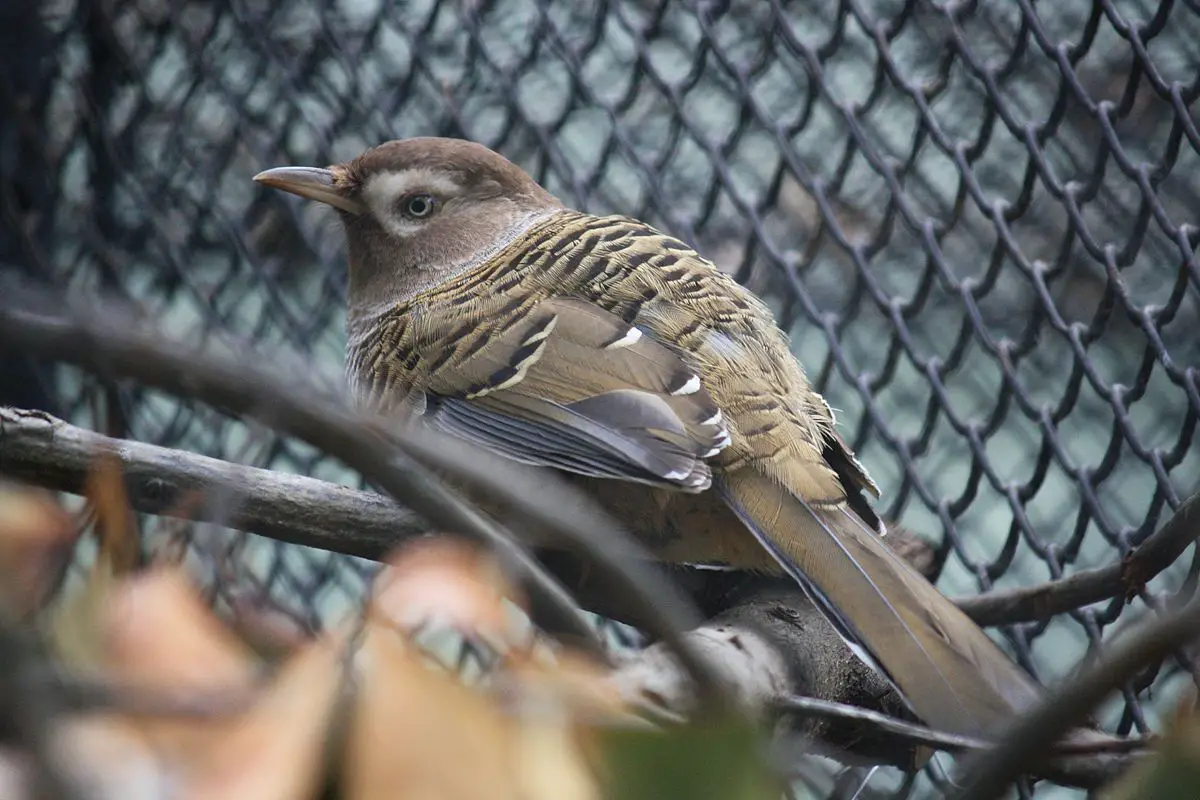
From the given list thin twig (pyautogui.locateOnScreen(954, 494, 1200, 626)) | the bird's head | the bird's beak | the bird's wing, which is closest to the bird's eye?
the bird's head

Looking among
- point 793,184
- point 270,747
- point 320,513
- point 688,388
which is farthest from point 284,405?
point 793,184

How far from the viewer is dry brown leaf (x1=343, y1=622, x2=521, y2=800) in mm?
653

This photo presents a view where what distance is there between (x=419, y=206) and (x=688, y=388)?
3.61 feet

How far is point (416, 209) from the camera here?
10.1ft

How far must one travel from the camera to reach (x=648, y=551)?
227 cm

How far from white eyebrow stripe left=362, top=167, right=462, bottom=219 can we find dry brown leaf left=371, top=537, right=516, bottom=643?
221 cm

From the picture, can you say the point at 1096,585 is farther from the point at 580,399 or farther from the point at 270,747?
the point at 270,747

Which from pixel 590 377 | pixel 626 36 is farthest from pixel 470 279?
pixel 626 36

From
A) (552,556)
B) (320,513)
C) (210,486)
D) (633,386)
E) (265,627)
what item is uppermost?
(265,627)

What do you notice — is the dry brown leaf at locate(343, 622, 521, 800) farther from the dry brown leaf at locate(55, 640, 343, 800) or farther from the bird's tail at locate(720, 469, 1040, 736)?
the bird's tail at locate(720, 469, 1040, 736)

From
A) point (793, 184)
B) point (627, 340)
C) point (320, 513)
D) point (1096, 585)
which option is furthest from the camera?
point (793, 184)

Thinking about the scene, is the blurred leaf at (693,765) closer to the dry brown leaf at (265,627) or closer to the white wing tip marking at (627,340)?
the dry brown leaf at (265,627)

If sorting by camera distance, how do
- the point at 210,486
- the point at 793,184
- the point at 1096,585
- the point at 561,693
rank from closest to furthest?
the point at 561,693, the point at 210,486, the point at 1096,585, the point at 793,184

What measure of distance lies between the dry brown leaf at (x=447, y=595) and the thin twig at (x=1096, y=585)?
91 centimetres
